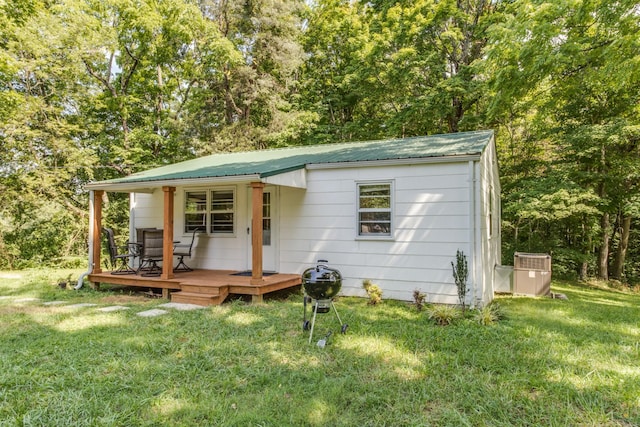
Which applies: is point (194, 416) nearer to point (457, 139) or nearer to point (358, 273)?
point (358, 273)

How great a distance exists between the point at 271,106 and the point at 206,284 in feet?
32.3

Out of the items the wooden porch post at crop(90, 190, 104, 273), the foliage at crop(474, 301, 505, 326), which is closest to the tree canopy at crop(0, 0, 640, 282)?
the wooden porch post at crop(90, 190, 104, 273)

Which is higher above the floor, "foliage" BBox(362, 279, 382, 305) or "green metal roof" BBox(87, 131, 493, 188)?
"green metal roof" BBox(87, 131, 493, 188)

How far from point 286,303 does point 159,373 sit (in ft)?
10.5

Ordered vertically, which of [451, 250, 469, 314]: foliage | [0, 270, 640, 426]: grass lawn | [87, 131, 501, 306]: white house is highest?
[87, 131, 501, 306]: white house

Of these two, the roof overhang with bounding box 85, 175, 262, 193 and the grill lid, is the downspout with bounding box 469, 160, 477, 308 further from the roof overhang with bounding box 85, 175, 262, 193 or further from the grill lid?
the roof overhang with bounding box 85, 175, 262, 193

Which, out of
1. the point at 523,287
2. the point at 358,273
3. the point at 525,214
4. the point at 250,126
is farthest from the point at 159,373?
the point at 250,126

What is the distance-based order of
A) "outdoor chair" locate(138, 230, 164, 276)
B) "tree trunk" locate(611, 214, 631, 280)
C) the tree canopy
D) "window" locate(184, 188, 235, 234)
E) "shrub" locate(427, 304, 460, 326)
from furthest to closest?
"tree trunk" locate(611, 214, 631, 280) → the tree canopy → "window" locate(184, 188, 235, 234) → "outdoor chair" locate(138, 230, 164, 276) → "shrub" locate(427, 304, 460, 326)

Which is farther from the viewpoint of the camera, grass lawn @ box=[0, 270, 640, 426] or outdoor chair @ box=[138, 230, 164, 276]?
outdoor chair @ box=[138, 230, 164, 276]

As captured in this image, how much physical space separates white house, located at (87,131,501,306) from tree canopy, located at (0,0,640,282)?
4784 mm

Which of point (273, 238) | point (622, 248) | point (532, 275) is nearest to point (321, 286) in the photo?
point (273, 238)

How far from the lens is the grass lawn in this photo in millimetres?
2697

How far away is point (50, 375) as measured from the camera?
3.32 m

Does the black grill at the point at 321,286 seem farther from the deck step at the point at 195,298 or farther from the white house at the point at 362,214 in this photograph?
the deck step at the point at 195,298
